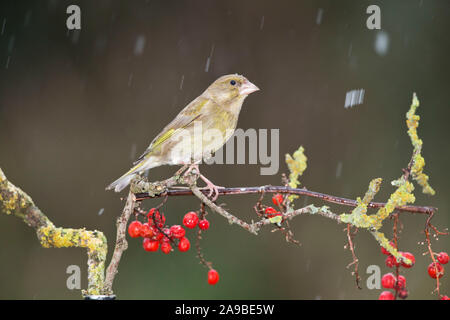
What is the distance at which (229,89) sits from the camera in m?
2.72

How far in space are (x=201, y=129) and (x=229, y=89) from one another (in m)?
0.30

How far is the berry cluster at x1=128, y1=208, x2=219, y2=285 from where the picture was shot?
1.70m

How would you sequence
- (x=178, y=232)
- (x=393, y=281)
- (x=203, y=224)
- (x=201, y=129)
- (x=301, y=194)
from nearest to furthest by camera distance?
(x=301, y=194), (x=393, y=281), (x=203, y=224), (x=178, y=232), (x=201, y=129)

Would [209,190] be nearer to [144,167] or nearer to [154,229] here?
[154,229]

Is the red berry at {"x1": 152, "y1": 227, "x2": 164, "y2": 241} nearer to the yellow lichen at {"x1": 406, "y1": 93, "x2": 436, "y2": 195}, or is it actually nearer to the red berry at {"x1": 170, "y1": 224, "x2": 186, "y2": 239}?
the red berry at {"x1": 170, "y1": 224, "x2": 186, "y2": 239}

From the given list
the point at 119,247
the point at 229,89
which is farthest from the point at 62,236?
the point at 229,89

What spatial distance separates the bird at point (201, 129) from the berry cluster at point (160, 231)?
0.51m

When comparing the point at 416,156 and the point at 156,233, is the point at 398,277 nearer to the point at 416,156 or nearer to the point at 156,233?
the point at 416,156

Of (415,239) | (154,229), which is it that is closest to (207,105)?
(154,229)

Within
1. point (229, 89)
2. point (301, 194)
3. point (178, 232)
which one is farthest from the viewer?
point (229, 89)

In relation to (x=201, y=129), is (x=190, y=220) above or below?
below

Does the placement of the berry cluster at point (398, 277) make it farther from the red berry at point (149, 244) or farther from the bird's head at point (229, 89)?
the bird's head at point (229, 89)

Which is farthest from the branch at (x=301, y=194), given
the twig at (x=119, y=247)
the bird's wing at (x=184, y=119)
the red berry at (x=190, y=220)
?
the bird's wing at (x=184, y=119)

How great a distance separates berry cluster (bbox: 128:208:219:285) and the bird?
509 millimetres
